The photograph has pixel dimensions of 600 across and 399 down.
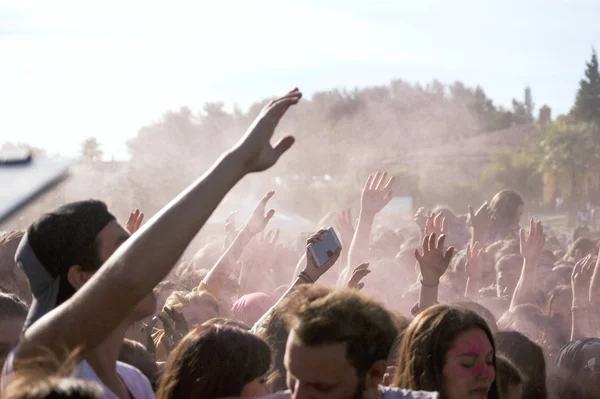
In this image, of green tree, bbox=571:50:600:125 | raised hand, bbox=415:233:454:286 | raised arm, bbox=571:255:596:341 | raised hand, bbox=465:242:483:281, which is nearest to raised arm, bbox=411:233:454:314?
raised hand, bbox=415:233:454:286

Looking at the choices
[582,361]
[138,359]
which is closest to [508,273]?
[582,361]

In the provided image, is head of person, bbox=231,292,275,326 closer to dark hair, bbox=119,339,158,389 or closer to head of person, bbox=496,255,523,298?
dark hair, bbox=119,339,158,389

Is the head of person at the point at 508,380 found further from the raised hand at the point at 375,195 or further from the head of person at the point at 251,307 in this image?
the raised hand at the point at 375,195

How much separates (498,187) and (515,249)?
106 feet

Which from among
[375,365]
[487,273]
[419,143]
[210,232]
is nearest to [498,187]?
[419,143]

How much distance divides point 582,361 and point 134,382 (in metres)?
2.53

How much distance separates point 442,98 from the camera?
143ft

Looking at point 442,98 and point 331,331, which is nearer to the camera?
point 331,331

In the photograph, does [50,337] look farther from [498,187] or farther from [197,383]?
[498,187]

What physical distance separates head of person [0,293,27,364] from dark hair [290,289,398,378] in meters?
1.20

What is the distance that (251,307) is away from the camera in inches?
Result: 208

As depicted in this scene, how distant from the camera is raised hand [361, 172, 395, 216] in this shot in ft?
19.2

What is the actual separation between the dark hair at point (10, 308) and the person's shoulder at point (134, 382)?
2.92ft

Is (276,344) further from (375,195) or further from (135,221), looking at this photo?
(375,195)
